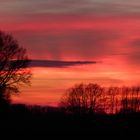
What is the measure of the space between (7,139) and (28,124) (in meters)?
9.99

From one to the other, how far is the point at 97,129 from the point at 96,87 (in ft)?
317

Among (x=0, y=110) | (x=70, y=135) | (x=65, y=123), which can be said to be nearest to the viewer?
Answer: (x=70, y=135)

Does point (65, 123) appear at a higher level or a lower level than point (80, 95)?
lower

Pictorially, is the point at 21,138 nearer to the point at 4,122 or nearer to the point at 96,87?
the point at 4,122

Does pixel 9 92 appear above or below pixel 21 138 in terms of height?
above

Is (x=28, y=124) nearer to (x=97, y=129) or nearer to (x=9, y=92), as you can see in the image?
(x=97, y=129)

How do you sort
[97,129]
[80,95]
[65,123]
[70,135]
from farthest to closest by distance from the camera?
1. [80,95]
2. [65,123]
3. [97,129]
4. [70,135]

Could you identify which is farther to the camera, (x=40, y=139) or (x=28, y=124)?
(x=28, y=124)

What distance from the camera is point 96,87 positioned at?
154 meters

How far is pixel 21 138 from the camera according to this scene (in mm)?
49875

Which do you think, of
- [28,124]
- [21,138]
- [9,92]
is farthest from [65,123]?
[9,92]

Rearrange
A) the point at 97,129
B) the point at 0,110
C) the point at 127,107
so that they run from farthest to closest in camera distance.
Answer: the point at 127,107, the point at 0,110, the point at 97,129

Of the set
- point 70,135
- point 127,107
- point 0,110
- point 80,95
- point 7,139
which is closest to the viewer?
point 7,139

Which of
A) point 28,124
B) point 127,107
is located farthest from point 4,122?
point 127,107
